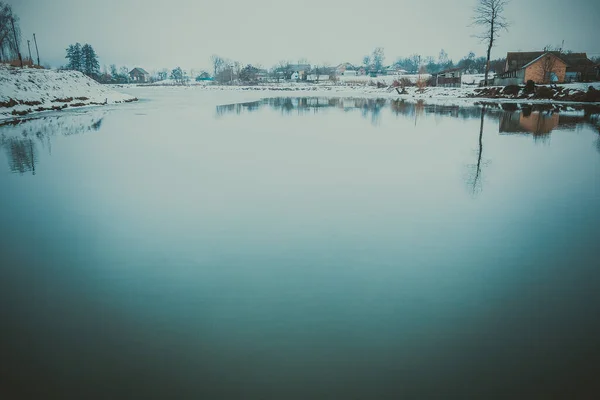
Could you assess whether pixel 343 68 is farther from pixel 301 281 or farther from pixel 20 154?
pixel 301 281

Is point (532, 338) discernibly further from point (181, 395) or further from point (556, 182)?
point (556, 182)

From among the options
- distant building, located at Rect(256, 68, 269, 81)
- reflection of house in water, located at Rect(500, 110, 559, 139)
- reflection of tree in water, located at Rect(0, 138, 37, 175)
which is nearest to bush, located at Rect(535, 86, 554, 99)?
reflection of house in water, located at Rect(500, 110, 559, 139)

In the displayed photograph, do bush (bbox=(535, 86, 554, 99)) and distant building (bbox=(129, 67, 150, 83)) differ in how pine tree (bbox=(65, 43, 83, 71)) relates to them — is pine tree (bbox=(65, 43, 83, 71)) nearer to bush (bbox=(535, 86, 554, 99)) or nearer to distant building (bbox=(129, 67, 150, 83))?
distant building (bbox=(129, 67, 150, 83))

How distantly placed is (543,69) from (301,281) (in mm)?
64445

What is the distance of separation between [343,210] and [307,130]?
39.5 ft

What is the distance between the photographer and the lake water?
340 centimetres

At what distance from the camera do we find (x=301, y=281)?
4.98 meters

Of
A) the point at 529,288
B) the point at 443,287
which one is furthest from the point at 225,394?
the point at 529,288

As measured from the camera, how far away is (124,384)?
10.8 ft

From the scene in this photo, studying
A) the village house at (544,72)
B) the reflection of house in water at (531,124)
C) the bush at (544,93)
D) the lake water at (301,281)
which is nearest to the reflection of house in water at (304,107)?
the reflection of house in water at (531,124)

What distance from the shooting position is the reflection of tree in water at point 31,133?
503 inches

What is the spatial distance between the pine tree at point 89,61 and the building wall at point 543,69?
114166 mm

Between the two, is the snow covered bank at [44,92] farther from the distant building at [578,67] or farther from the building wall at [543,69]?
the distant building at [578,67]

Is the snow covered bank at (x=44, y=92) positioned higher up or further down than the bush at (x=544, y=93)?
higher up
